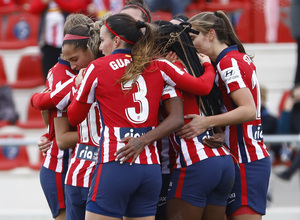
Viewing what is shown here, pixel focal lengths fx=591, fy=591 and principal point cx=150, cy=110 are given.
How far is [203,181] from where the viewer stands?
3.37 m

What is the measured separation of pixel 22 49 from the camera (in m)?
9.00

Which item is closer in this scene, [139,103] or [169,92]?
[139,103]

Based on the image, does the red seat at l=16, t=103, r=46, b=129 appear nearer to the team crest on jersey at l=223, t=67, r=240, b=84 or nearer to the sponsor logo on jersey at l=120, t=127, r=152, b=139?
the team crest on jersey at l=223, t=67, r=240, b=84

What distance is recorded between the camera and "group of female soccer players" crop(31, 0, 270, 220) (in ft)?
10.5

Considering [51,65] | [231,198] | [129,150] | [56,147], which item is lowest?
[51,65]

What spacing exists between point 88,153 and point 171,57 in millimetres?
764

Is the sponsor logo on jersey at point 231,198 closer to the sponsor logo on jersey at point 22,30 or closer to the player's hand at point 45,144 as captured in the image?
the player's hand at point 45,144

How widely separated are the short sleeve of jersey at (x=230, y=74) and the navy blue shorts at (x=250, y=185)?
1.70 feet

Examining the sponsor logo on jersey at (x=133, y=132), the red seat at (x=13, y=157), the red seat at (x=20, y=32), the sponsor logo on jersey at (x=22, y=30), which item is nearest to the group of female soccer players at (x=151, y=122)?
the sponsor logo on jersey at (x=133, y=132)

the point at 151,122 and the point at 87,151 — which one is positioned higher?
the point at 151,122

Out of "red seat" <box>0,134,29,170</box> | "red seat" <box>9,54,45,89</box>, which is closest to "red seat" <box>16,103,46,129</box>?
"red seat" <box>0,134,29,170</box>

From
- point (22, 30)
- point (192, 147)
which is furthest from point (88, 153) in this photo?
point (22, 30)

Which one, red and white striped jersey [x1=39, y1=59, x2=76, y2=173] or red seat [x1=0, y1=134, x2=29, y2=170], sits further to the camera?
red seat [x1=0, y1=134, x2=29, y2=170]

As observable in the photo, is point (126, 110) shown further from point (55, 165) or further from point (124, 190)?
point (55, 165)
